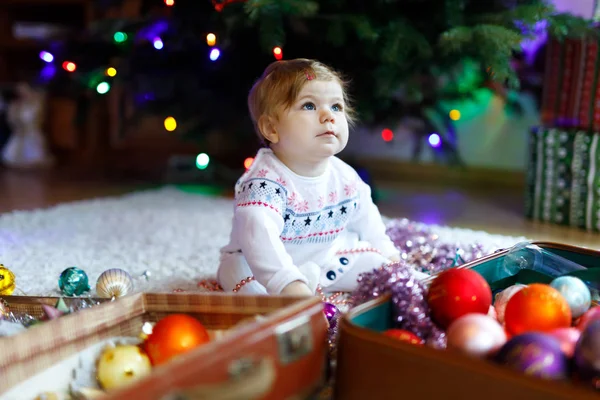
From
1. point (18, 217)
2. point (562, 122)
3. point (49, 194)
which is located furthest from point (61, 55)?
point (562, 122)

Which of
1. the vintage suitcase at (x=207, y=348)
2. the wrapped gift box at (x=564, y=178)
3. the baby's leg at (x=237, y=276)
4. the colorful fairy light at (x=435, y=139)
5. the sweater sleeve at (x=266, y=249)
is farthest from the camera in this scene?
the colorful fairy light at (x=435, y=139)

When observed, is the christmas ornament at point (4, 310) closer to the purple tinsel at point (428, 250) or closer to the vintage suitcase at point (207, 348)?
the vintage suitcase at point (207, 348)

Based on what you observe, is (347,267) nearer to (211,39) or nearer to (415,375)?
(415,375)

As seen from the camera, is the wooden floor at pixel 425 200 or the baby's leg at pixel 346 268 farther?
the wooden floor at pixel 425 200

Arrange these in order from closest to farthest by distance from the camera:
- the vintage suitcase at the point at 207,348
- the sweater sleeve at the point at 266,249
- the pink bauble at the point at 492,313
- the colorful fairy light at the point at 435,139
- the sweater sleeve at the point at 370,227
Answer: the vintage suitcase at the point at 207,348
the pink bauble at the point at 492,313
the sweater sleeve at the point at 266,249
the sweater sleeve at the point at 370,227
the colorful fairy light at the point at 435,139

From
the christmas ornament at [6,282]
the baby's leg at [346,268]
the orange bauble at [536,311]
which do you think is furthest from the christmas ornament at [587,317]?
the christmas ornament at [6,282]

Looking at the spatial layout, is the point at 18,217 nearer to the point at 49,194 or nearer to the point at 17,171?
the point at 49,194

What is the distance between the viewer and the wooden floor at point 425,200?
1821mm

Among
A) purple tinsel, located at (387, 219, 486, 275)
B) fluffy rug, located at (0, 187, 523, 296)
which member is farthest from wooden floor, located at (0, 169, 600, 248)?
purple tinsel, located at (387, 219, 486, 275)

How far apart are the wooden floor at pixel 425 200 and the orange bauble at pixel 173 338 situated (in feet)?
3.89

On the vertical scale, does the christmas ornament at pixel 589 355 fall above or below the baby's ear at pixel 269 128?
below

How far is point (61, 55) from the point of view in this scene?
2082mm

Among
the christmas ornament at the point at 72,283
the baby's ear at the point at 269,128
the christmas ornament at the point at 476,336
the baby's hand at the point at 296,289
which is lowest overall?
the christmas ornament at the point at 72,283

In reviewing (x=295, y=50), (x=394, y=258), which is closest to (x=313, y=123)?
(x=394, y=258)
